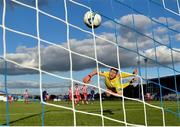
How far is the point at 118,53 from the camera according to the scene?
625 centimetres

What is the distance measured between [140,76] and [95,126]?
1934mm

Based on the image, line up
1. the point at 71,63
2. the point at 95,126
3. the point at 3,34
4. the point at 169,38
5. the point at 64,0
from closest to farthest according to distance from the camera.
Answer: the point at 3,34, the point at 71,63, the point at 64,0, the point at 169,38, the point at 95,126

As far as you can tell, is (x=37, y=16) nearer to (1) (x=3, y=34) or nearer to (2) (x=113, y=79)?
(1) (x=3, y=34)

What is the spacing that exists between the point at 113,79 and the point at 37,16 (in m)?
5.57

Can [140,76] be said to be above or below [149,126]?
above

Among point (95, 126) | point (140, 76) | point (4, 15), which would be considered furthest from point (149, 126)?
point (4, 15)

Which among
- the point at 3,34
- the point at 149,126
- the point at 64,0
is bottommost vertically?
the point at 149,126

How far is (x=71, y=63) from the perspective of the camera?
216 inches

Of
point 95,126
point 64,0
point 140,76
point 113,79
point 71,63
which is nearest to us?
point 71,63

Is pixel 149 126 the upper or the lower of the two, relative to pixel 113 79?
lower

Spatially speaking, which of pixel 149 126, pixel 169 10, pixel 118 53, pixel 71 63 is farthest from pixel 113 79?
pixel 71 63

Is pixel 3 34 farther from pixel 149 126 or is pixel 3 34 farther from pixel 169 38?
pixel 149 126

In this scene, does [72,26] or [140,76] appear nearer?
[72,26]

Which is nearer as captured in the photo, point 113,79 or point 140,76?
point 140,76
